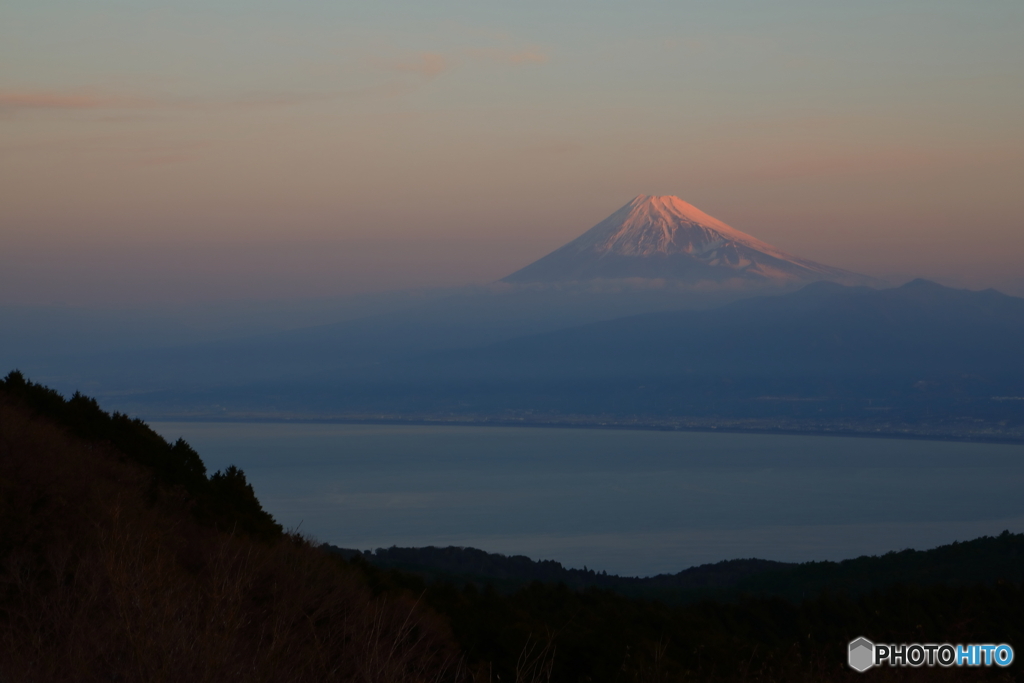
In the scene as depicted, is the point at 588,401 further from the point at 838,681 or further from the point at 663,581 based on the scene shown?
the point at 838,681

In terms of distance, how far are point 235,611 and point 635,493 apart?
63795mm

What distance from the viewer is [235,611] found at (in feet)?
17.3

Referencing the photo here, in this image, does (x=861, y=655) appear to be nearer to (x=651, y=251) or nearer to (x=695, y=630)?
(x=695, y=630)

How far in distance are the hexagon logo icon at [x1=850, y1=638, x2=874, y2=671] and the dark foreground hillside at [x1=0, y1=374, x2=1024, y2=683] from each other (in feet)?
0.68

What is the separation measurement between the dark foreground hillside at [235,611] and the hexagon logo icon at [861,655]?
21cm

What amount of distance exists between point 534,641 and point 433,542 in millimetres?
38949

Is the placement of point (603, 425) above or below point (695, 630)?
above

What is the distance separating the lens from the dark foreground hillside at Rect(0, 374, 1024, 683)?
5.12 m

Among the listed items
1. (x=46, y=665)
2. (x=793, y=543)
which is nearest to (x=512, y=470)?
(x=793, y=543)

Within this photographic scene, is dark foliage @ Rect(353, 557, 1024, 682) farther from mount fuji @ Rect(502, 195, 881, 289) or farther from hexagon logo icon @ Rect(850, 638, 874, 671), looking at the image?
mount fuji @ Rect(502, 195, 881, 289)

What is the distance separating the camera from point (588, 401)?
151 metres

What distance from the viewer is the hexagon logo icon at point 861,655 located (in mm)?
10705

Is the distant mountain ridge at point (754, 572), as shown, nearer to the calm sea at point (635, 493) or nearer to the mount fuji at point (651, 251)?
the calm sea at point (635, 493)

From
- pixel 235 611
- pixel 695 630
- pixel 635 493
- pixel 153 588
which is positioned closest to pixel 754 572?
pixel 695 630
